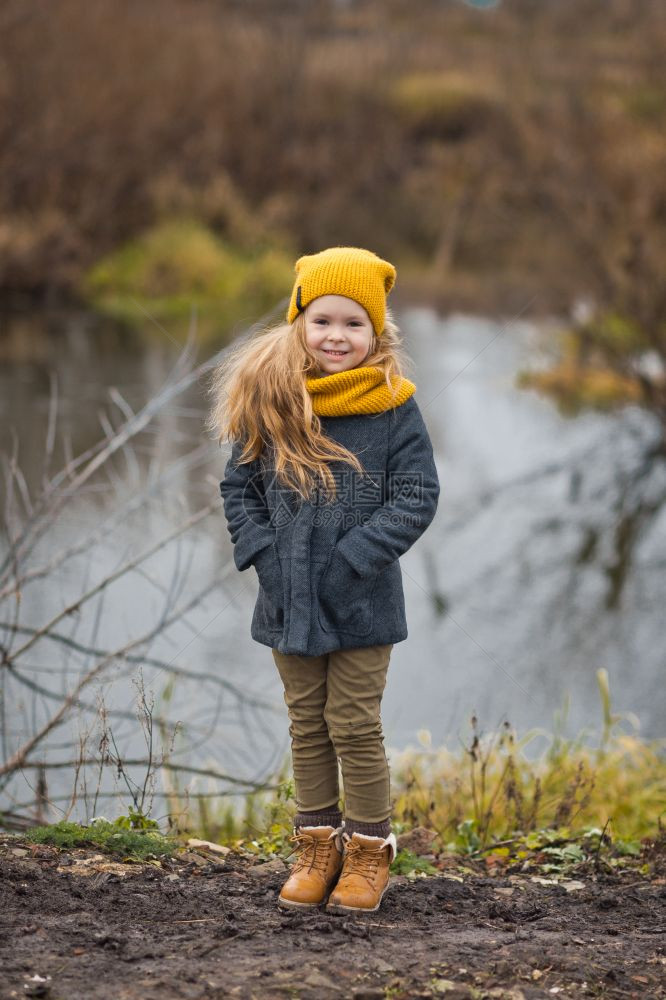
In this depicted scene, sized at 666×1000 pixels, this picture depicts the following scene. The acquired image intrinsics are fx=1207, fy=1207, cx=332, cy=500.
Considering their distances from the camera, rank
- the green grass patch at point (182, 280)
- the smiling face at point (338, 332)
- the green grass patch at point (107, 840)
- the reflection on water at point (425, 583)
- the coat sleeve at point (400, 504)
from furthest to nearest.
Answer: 1. the green grass patch at point (182, 280)
2. the reflection on water at point (425, 583)
3. the green grass patch at point (107, 840)
4. the smiling face at point (338, 332)
5. the coat sleeve at point (400, 504)

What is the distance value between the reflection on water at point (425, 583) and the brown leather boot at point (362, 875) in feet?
3.68

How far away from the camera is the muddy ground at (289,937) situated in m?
2.29

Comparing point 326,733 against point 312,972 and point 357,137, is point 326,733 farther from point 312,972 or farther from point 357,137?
point 357,137

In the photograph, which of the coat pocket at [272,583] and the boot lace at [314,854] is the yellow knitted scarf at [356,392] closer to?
the coat pocket at [272,583]

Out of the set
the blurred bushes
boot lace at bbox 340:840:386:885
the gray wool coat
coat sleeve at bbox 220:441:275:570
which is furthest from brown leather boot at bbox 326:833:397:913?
the blurred bushes

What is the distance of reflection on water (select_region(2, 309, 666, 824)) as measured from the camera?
5402 millimetres

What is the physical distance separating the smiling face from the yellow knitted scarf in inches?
1.5

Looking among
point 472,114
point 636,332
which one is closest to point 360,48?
point 472,114

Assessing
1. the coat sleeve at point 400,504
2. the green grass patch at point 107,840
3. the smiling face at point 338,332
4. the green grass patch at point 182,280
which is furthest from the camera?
the green grass patch at point 182,280

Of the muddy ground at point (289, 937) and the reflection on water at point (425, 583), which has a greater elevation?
the reflection on water at point (425, 583)

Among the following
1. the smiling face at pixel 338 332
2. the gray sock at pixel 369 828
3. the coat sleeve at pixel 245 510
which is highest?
the smiling face at pixel 338 332

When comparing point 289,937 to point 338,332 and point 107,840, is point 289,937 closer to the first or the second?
point 107,840

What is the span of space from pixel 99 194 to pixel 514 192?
6896 millimetres

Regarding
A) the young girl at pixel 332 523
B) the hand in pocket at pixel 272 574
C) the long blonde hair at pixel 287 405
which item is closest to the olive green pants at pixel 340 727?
the young girl at pixel 332 523
